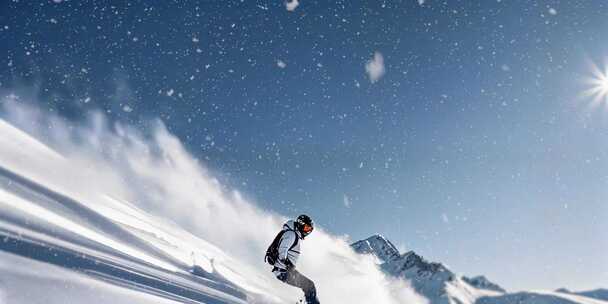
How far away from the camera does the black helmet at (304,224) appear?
8391mm

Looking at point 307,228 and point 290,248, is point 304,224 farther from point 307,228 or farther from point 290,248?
point 290,248

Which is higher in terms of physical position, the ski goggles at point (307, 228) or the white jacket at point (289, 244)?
the ski goggles at point (307, 228)

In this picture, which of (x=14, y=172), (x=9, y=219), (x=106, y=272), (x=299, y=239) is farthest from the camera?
(x=14, y=172)

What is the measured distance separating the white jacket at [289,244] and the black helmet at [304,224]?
84 millimetres

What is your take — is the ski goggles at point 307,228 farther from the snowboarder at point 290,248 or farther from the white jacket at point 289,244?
the white jacket at point 289,244

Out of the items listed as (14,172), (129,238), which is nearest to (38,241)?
(129,238)

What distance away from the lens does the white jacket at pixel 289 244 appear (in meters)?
8.30

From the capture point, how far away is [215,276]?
1130 centimetres

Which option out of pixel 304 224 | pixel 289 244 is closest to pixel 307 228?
pixel 304 224

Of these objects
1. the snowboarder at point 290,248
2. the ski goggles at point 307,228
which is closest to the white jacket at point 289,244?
the snowboarder at point 290,248

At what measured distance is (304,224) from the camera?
838 cm

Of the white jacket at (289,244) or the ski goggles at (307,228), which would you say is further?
the ski goggles at (307,228)

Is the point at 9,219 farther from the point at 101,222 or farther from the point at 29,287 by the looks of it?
the point at 101,222

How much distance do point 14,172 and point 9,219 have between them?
7105 millimetres
